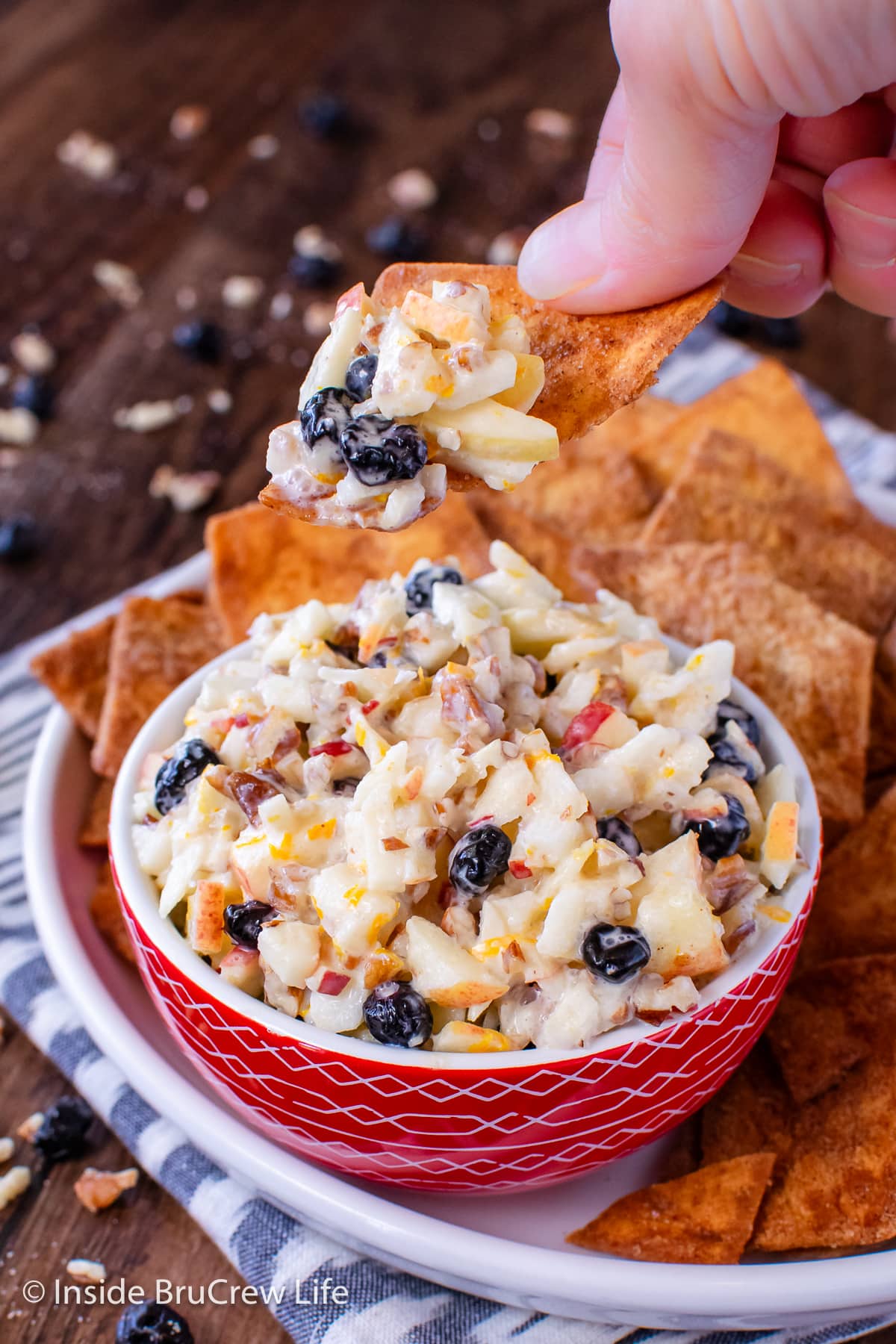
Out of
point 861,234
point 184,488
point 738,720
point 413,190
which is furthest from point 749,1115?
point 413,190

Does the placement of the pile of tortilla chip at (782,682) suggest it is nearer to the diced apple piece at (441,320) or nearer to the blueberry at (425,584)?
the blueberry at (425,584)

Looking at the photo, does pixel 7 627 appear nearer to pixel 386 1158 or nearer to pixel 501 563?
pixel 501 563

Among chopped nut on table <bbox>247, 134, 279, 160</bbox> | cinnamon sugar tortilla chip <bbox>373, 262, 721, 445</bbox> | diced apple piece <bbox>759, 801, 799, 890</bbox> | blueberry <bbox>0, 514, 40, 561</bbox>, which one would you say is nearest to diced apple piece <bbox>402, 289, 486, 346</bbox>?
cinnamon sugar tortilla chip <bbox>373, 262, 721, 445</bbox>

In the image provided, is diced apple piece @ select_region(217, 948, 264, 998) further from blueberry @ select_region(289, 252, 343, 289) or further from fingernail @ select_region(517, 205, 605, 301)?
blueberry @ select_region(289, 252, 343, 289)

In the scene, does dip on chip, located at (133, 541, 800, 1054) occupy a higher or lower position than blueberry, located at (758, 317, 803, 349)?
higher

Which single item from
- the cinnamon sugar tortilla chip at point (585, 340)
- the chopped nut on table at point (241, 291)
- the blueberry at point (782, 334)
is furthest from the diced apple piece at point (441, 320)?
the chopped nut on table at point (241, 291)
